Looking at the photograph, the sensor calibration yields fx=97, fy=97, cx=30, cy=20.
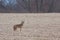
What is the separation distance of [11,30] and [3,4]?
18 centimetres

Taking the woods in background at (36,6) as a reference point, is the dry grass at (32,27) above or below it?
below

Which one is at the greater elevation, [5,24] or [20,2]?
[20,2]

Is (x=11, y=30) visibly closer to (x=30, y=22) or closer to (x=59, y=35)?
(x=30, y=22)

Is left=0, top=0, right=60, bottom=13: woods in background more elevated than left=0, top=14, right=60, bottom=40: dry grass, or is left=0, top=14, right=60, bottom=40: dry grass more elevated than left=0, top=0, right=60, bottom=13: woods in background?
left=0, top=0, right=60, bottom=13: woods in background

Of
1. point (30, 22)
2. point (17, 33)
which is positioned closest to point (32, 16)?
point (30, 22)

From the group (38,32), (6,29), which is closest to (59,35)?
(38,32)

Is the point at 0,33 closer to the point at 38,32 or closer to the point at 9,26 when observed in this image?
the point at 9,26

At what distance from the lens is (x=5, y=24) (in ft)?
2.07

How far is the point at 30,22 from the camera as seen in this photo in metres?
0.62

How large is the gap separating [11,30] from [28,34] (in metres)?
0.11

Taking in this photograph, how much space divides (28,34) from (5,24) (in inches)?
6.4

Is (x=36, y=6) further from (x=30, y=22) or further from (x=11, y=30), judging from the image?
(x=11, y=30)

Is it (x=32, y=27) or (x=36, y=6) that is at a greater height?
(x=36, y=6)

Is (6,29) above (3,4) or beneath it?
beneath
